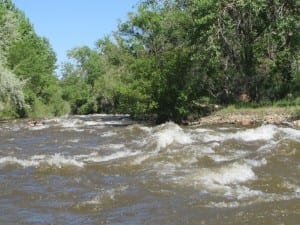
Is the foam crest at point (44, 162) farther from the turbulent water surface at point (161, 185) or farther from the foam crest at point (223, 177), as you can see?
the foam crest at point (223, 177)

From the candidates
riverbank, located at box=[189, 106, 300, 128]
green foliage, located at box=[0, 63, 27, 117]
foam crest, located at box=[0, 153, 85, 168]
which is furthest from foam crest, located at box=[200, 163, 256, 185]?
green foliage, located at box=[0, 63, 27, 117]

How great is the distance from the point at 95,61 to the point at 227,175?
259ft

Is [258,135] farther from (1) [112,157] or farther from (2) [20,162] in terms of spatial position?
(2) [20,162]

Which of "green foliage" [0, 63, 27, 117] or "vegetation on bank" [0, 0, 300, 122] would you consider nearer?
"vegetation on bank" [0, 0, 300, 122]

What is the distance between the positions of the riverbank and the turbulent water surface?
9.31m

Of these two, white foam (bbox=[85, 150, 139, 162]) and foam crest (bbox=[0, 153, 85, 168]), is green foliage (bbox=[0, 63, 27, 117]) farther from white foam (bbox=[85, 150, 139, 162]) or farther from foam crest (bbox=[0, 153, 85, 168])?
foam crest (bbox=[0, 153, 85, 168])

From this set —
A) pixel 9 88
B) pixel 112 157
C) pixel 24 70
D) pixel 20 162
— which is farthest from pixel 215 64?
pixel 24 70

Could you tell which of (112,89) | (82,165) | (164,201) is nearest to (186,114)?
(82,165)

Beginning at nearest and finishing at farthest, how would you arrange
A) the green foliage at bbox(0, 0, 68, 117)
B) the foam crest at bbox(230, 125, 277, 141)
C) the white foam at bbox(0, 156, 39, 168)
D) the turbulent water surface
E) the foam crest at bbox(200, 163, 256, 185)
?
the turbulent water surface, the foam crest at bbox(200, 163, 256, 185), the white foam at bbox(0, 156, 39, 168), the foam crest at bbox(230, 125, 277, 141), the green foliage at bbox(0, 0, 68, 117)

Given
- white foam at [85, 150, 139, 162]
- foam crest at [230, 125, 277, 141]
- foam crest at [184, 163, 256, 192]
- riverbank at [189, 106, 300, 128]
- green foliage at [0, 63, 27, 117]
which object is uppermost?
green foliage at [0, 63, 27, 117]

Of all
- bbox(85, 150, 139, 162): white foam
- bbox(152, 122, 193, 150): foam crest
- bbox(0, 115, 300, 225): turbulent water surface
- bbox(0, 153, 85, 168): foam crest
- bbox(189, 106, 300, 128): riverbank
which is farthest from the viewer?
bbox(189, 106, 300, 128): riverbank

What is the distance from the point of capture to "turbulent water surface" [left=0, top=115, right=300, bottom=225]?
8164 millimetres

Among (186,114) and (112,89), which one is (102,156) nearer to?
(186,114)

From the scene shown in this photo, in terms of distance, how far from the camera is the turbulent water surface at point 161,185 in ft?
26.8
